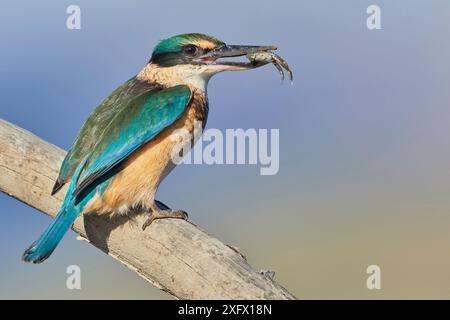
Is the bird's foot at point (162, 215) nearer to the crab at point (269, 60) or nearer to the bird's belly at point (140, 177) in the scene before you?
the bird's belly at point (140, 177)

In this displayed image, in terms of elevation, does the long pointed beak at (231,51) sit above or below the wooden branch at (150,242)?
above

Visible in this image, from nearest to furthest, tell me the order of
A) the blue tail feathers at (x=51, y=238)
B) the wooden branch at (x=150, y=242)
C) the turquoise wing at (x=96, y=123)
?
the wooden branch at (x=150, y=242), the blue tail feathers at (x=51, y=238), the turquoise wing at (x=96, y=123)

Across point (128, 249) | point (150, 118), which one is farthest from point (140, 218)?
point (150, 118)

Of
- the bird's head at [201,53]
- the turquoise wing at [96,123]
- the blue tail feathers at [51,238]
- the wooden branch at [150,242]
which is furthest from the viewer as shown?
the bird's head at [201,53]

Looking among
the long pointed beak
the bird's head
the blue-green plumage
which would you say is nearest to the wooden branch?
the blue-green plumage

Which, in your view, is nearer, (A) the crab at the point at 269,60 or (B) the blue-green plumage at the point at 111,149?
(B) the blue-green plumage at the point at 111,149

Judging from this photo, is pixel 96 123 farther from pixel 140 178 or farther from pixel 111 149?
pixel 140 178

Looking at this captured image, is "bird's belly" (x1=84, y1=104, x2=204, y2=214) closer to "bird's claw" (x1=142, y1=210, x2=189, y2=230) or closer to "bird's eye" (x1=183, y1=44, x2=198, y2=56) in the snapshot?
"bird's claw" (x1=142, y1=210, x2=189, y2=230)

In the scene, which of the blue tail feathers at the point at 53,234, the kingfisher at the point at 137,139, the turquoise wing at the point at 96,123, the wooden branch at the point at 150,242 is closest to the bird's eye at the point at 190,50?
the kingfisher at the point at 137,139
